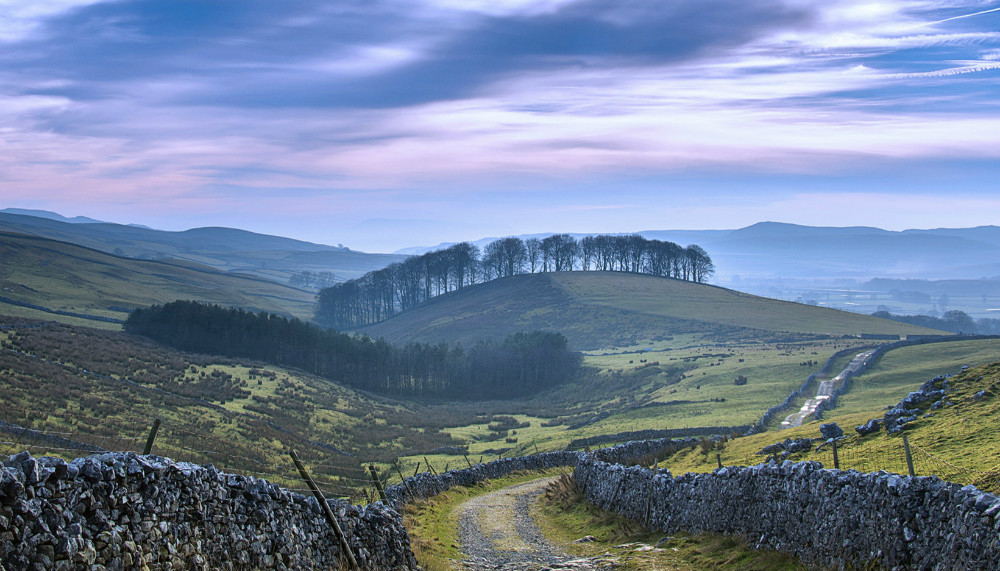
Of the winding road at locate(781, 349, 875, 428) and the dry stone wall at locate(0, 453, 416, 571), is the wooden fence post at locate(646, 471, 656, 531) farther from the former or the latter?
the winding road at locate(781, 349, 875, 428)

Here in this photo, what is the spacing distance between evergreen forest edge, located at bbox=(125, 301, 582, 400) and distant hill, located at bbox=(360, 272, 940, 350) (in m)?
18.7

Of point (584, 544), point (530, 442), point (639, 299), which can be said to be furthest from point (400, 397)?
point (584, 544)

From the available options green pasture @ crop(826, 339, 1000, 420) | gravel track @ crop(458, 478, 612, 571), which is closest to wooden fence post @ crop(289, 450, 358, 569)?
gravel track @ crop(458, 478, 612, 571)

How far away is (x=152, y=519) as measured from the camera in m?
9.68

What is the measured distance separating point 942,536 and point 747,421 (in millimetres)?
36832

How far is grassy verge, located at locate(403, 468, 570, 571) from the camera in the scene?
17.2m

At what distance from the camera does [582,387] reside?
8744cm

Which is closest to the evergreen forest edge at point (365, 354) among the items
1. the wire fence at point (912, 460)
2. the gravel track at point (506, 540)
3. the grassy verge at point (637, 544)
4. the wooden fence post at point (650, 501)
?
the gravel track at point (506, 540)

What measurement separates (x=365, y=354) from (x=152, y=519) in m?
90.3

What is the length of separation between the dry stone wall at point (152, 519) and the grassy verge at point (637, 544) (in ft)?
21.1

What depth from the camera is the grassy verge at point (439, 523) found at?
1717 centimetres

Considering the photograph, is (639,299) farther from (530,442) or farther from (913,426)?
(913,426)

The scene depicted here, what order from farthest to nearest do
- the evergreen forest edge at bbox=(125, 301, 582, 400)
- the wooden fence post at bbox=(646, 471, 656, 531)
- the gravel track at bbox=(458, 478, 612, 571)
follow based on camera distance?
the evergreen forest edge at bbox=(125, 301, 582, 400) < the wooden fence post at bbox=(646, 471, 656, 531) < the gravel track at bbox=(458, 478, 612, 571)

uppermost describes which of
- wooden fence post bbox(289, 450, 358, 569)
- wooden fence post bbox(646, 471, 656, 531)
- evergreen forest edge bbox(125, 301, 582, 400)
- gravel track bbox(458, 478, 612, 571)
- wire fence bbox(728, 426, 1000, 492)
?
wire fence bbox(728, 426, 1000, 492)
